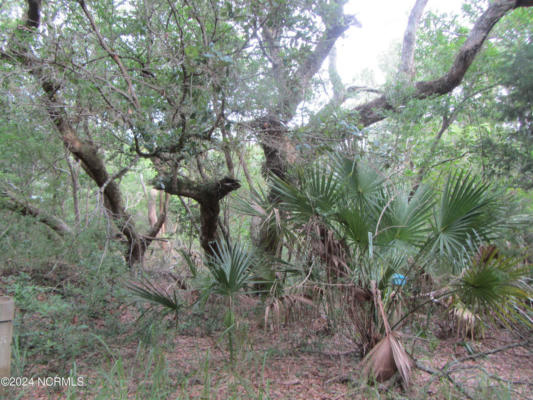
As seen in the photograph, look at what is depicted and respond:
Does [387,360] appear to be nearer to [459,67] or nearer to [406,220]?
[406,220]

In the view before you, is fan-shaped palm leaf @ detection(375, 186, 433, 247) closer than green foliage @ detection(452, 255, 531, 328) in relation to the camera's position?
No

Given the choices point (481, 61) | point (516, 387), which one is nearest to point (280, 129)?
point (516, 387)

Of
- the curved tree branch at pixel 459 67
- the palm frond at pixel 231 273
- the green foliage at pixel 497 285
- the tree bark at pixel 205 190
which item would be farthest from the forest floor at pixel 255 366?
the curved tree branch at pixel 459 67

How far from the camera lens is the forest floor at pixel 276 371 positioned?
11.5 ft

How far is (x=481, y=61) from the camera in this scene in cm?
948

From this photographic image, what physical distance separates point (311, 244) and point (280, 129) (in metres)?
1.98

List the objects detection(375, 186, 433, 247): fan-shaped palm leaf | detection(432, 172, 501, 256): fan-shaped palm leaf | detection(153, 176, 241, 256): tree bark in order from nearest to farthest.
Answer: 1. detection(432, 172, 501, 256): fan-shaped palm leaf
2. detection(375, 186, 433, 247): fan-shaped palm leaf
3. detection(153, 176, 241, 256): tree bark

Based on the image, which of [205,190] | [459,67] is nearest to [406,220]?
[205,190]

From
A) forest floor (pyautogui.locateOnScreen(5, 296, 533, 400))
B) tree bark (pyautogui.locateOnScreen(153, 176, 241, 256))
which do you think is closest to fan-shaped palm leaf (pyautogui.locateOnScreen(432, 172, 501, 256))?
forest floor (pyautogui.locateOnScreen(5, 296, 533, 400))

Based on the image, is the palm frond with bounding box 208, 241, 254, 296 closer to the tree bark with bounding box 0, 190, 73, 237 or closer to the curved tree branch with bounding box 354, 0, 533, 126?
the tree bark with bounding box 0, 190, 73, 237

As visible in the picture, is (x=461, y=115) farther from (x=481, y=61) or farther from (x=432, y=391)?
(x=432, y=391)

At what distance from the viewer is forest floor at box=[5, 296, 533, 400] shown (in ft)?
11.5

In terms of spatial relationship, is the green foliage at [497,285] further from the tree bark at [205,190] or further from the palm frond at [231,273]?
the tree bark at [205,190]

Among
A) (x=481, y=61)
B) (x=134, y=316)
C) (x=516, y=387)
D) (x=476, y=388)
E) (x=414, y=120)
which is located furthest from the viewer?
(x=481, y=61)
